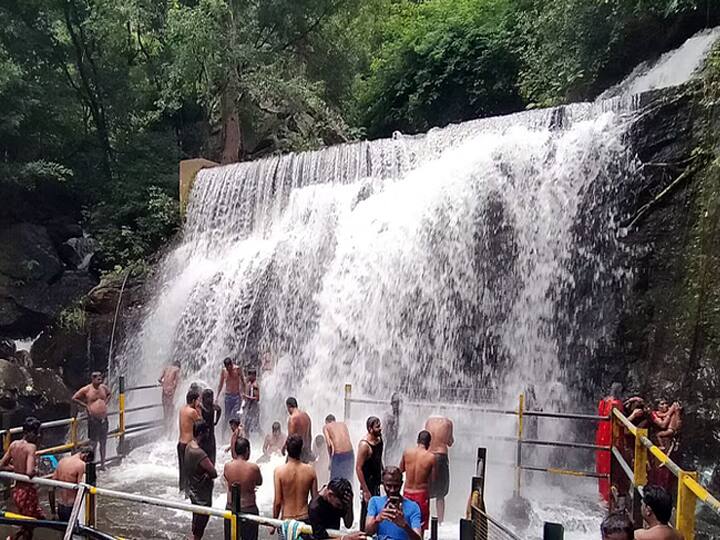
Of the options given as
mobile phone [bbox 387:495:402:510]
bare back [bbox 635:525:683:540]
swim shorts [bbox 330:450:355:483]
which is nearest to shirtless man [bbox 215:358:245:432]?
swim shorts [bbox 330:450:355:483]

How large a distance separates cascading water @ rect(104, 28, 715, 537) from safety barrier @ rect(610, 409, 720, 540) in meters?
2.59

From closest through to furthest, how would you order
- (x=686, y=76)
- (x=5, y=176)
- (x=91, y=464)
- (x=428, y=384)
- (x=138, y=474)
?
(x=91, y=464) < (x=138, y=474) < (x=428, y=384) < (x=686, y=76) < (x=5, y=176)

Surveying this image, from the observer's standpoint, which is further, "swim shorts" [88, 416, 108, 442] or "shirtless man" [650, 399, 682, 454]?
"swim shorts" [88, 416, 108, 442]

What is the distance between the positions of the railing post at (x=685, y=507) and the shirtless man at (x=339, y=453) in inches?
160

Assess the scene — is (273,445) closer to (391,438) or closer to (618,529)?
(391,438)

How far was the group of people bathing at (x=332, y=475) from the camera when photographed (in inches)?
181

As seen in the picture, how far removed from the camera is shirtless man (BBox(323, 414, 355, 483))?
25.9 feet

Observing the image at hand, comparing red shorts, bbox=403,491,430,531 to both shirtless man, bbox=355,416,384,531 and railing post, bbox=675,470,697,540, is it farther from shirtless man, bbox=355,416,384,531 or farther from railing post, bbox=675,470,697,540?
railing post, bbox=675,470,697,540

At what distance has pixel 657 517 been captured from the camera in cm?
432

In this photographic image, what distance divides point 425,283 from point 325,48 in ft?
52.3

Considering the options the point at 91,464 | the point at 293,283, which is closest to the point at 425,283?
the point at 293,283

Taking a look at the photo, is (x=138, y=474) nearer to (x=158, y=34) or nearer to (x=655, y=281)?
(x=655, y=281)

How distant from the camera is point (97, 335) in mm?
17094

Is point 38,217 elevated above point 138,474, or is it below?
above
